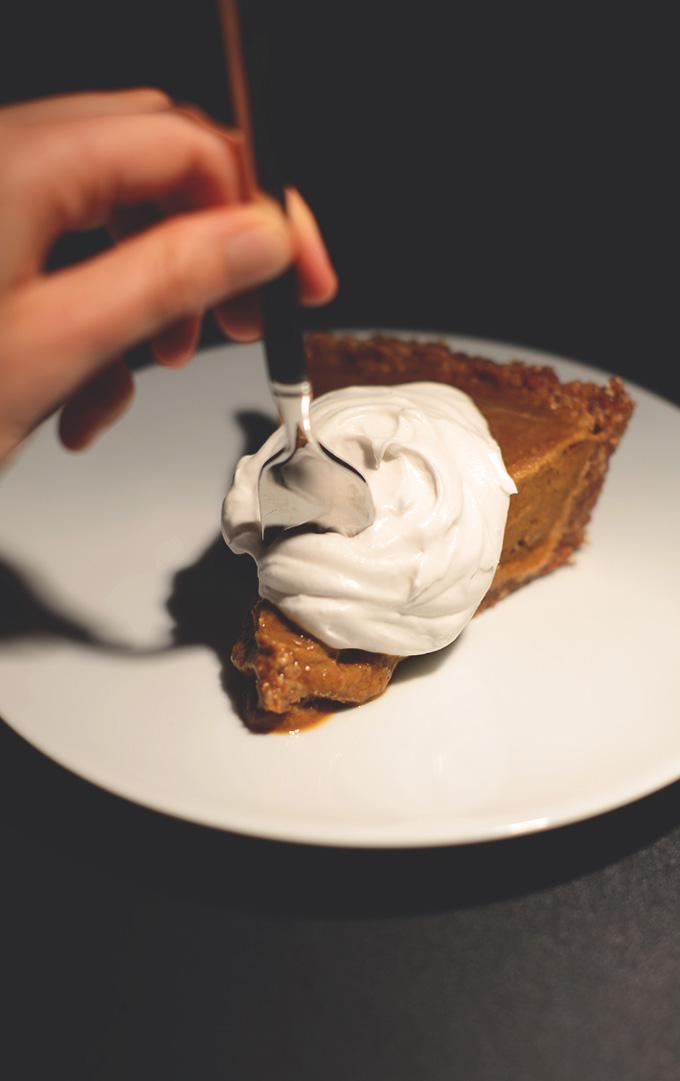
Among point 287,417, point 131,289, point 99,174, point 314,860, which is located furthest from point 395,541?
point 99,174

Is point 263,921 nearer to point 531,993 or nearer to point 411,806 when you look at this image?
point 411,806

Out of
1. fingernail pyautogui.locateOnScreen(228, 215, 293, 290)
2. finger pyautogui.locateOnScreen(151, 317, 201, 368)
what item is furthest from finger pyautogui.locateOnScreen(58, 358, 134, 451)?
fingernail pyautogui.locateOnScreen(228, 215, 293, 290)

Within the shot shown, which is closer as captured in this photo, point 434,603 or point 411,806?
point 411,806

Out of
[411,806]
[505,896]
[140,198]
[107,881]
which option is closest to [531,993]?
[505,896]

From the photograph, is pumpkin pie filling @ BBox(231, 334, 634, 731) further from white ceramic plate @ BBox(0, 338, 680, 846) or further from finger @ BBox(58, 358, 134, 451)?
finger @ BBox(58, 358, 134, 451)

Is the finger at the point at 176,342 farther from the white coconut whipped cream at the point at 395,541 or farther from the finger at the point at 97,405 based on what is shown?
the white coconut whipped cream at the point at 395,541

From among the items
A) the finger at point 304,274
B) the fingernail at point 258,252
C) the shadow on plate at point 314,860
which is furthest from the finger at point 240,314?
the shadow on plate at point 314,860

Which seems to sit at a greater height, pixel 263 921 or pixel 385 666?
pixel 385 666

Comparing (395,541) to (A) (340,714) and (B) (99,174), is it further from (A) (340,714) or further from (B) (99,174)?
(B) (99,174)

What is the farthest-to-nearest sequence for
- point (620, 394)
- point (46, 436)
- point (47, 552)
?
point (46, 436) < point (620, 394) < point (47, 552)
